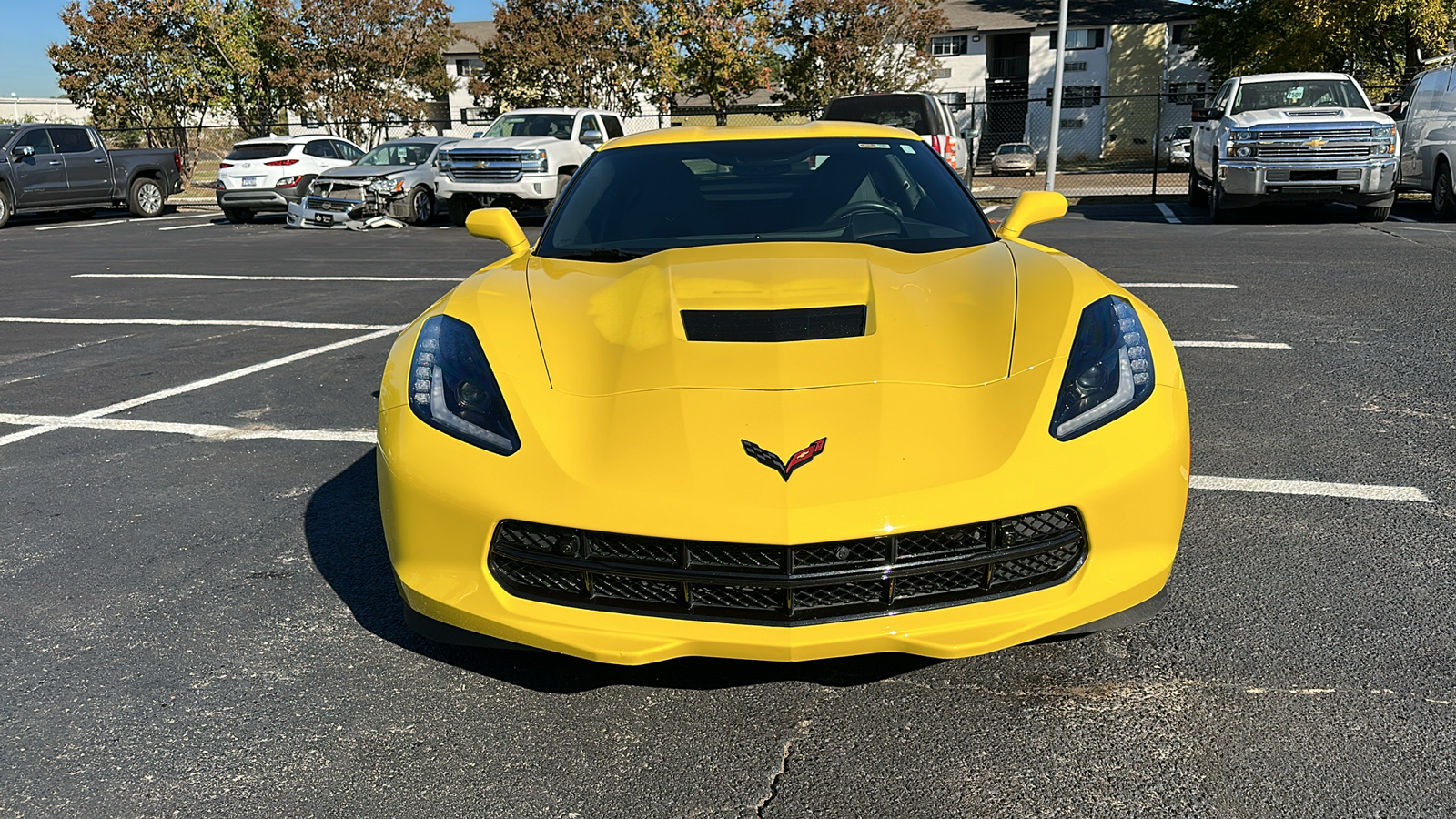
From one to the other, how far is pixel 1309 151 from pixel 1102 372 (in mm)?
12897

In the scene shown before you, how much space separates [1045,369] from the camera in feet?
8.87

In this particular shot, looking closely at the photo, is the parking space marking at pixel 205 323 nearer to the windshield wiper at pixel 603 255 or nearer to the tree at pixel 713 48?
the windshield wiper at pixel 603 255

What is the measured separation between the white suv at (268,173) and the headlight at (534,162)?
4.47 meters

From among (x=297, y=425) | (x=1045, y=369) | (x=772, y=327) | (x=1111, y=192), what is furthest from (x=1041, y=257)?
(x=1111, y=192)

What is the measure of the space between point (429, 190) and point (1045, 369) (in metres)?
17.9

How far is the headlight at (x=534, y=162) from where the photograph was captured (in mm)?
17781

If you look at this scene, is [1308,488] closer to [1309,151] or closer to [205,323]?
[205,323]

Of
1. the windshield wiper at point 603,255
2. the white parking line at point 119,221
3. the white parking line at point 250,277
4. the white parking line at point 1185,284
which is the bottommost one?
the white parking line at point 119,221

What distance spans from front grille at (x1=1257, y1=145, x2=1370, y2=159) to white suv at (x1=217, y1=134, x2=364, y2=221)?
15243 mm

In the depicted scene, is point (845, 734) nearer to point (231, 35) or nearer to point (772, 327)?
point (772, 327)

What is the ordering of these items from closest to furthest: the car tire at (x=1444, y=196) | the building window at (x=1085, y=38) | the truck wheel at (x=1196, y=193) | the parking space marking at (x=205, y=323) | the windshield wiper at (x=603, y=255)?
the windshield wiper at (x=603, y=255)
the parking space marking at (x=205, y=323)
the car tire at (x=1444, y=196)
the truck wheel at (x=1196, y=193)
the building window at (x=1085, y=38)

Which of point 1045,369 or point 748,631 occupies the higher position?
point 1045,369

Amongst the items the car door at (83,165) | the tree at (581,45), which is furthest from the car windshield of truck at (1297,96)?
the tree at (581,45)

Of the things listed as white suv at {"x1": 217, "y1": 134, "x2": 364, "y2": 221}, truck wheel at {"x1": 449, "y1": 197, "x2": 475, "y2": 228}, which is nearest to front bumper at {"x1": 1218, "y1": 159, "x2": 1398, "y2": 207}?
truck wheel at {"x1": 449, "y1": 197, "x2": 475, "y2": 228}
